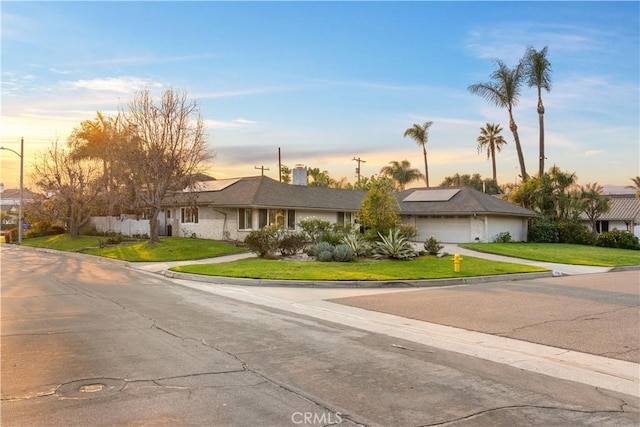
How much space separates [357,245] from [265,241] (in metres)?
4.20

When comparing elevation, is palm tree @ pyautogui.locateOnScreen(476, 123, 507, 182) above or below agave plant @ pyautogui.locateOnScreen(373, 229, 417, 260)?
above

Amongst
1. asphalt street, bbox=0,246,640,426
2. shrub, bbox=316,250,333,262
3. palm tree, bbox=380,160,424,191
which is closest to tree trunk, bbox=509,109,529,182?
palm tree, bbox=380,160,424,191

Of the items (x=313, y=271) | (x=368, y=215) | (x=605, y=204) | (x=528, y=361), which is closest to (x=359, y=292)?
(x=313, y=271)

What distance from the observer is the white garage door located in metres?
39.1

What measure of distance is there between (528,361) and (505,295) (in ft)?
23.3

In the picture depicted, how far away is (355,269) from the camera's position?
19.5 metres

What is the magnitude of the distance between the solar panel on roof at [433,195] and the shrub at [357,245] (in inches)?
748

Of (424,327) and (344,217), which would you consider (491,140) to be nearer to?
(344,217)

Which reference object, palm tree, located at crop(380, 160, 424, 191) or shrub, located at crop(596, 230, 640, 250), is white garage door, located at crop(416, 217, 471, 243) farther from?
palm tree, located at crop(380, 160, 424, 191)

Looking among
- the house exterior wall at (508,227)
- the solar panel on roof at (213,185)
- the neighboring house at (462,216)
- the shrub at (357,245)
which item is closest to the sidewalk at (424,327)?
the shrub at (357,245)

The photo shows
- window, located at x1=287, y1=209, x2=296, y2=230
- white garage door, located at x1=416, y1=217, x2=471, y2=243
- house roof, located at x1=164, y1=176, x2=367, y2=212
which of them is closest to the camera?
house roof, located at x1=164, y1=176, x2=367, y2=212

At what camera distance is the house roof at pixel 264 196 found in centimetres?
3413

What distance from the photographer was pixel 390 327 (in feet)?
32.8

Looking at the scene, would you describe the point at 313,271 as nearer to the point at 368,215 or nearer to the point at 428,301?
the point at 428,301
